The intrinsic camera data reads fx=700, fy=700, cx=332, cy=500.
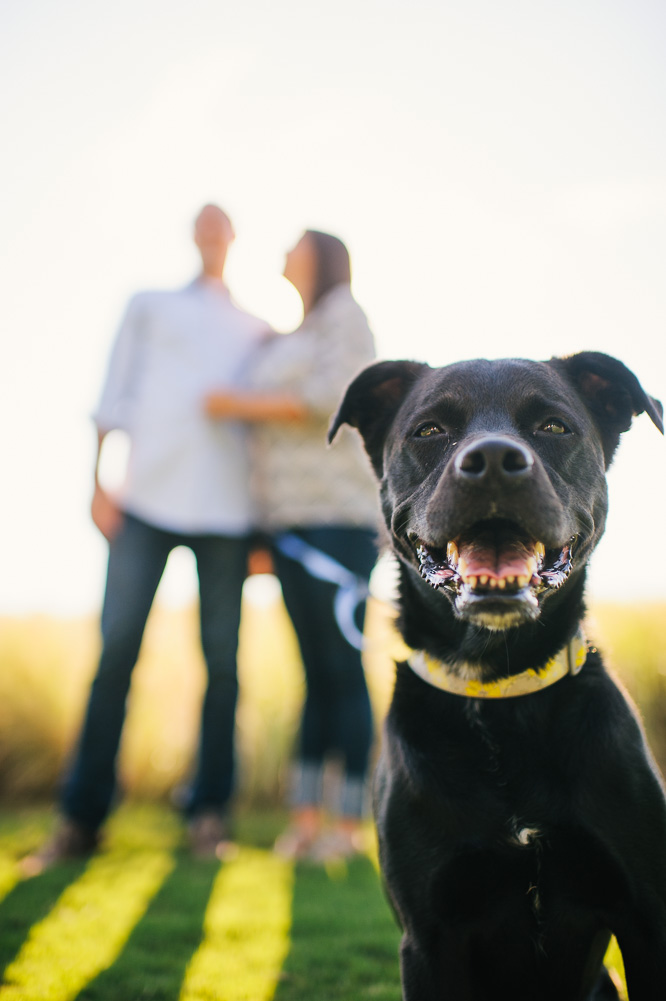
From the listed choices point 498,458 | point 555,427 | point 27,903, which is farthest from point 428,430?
point 27,903

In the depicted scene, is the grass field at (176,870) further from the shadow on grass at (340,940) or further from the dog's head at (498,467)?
the dog's head at (498,467)

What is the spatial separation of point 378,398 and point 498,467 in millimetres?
901

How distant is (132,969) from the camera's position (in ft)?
7.43

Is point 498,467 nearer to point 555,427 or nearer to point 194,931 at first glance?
point 555,427

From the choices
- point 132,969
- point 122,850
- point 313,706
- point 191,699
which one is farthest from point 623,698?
point 191,699

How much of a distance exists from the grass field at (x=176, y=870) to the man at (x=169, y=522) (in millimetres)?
301

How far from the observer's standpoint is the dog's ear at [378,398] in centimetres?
233

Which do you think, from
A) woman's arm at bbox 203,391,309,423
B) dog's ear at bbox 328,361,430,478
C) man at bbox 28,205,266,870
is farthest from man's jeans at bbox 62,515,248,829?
dog's ear at bbox 328,361,430,478

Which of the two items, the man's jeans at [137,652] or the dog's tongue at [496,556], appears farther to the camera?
the man's jeans at [137,652]

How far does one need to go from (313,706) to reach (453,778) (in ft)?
6.84

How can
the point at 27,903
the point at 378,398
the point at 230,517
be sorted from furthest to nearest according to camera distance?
the point at 230,517, the point at 27,903, the point at 378,398

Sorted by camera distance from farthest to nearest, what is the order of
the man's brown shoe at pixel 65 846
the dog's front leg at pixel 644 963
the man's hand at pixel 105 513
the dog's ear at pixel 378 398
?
the man's hand at pixel 105 513, the man's brown shoe at pixel 65 846, the dog's ear at pixel 378 398, the dog's front leg at pixel 644 963

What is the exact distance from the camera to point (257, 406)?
3.50 m

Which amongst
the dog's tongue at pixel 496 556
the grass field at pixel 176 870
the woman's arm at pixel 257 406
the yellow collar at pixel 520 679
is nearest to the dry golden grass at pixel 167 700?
the grass field at pixel 176 870
